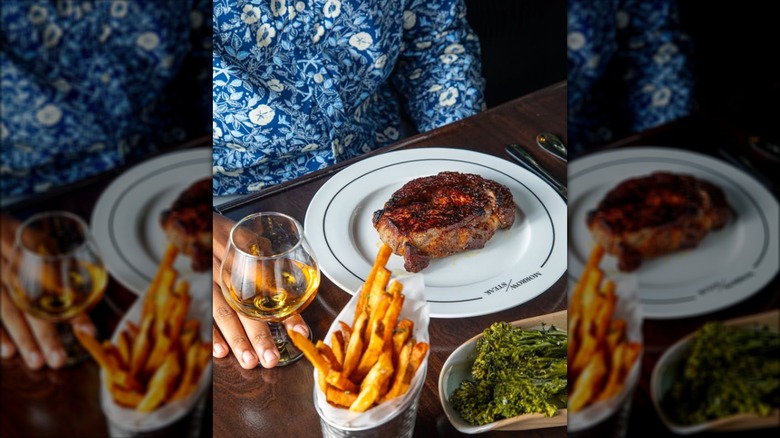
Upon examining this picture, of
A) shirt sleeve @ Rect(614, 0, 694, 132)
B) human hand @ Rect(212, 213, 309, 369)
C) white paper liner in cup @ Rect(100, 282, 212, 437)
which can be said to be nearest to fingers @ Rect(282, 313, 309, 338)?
human hand @ Rect(212, 213, 309, 369)

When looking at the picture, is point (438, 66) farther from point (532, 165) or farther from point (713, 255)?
point (713, 255)

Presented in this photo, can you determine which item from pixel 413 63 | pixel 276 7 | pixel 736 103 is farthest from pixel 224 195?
pixel 736 103

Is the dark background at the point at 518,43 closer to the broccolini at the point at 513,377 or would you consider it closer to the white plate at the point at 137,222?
the broccolini at the point at 513,377

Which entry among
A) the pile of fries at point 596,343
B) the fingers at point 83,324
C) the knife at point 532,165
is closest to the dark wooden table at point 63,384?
the fingers at point 83,324

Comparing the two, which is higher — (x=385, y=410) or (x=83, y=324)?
(x=83, y=324)

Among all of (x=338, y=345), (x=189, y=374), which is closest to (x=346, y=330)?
(x=338, y=345)

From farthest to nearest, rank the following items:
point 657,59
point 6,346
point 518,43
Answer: point 518,43 < point 657,59 < point 6,346

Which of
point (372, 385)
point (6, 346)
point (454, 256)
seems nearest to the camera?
point (6, 346)

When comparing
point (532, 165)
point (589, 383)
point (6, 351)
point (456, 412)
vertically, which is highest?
point (6, 351)
